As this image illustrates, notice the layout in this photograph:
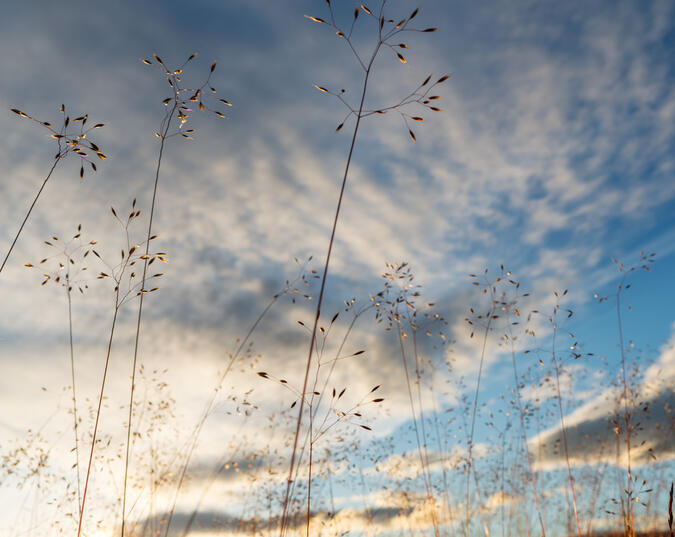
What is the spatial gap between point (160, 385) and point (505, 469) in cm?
412

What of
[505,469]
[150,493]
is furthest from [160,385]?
[505,469]

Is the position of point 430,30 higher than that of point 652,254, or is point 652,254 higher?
point 430,30

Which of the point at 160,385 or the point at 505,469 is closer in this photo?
the point at 160,385

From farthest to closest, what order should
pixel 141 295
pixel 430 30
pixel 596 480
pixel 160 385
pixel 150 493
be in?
pixel 596 480
pixel 160 385
pixel 150 493
pixel 141 295
pixel 430 30

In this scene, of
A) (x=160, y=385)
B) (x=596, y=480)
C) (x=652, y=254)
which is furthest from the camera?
(x=596, y=480)

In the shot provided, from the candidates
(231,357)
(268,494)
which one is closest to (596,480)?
(268,494)

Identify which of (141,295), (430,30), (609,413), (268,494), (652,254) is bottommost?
(268,494)

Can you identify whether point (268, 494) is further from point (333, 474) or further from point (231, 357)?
point (231, 357)

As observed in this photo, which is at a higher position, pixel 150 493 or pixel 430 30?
pixel 430 30

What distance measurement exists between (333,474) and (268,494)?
91cm

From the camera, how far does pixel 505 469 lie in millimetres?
6168

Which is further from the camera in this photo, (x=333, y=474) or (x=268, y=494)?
(x=333, y=474)

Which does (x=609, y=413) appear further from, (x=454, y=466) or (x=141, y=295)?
(x=141, y=295)

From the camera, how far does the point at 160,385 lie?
5.72 m
